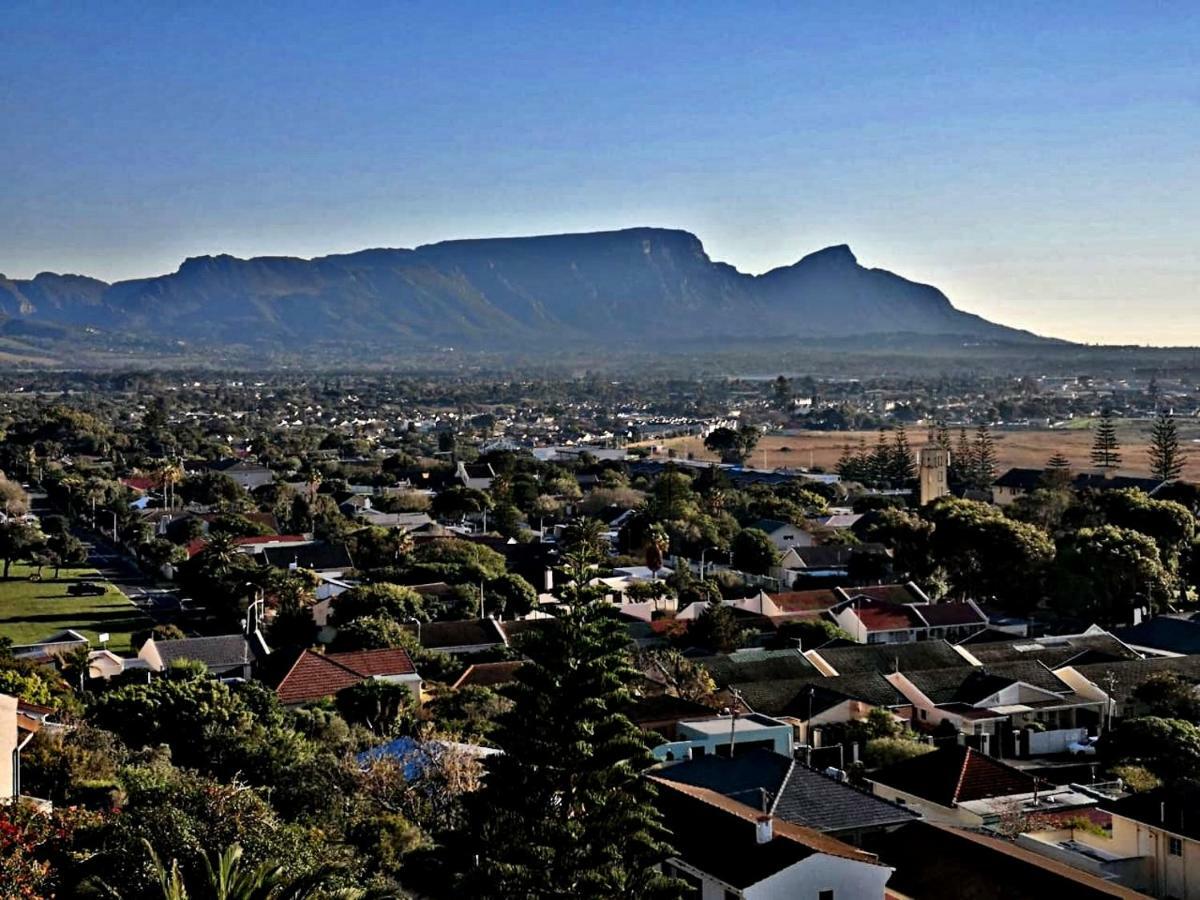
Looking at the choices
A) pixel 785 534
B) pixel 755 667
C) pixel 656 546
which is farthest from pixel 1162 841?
pixel 785 534

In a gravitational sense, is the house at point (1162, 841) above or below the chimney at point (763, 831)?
below

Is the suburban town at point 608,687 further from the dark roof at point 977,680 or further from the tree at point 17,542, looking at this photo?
the tree at point 17,542

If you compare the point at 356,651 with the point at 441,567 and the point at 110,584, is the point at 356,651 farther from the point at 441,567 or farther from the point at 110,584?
the point at 110,584

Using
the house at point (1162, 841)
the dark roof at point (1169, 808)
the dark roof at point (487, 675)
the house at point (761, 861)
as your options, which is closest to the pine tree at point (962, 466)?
the dark roof at point (487, 675)

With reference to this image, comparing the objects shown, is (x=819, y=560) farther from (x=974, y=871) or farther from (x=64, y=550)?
(x=974, y=871)

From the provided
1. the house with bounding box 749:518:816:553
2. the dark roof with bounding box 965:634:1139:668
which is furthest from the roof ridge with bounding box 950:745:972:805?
the house with bounding box 749:518:816:553
